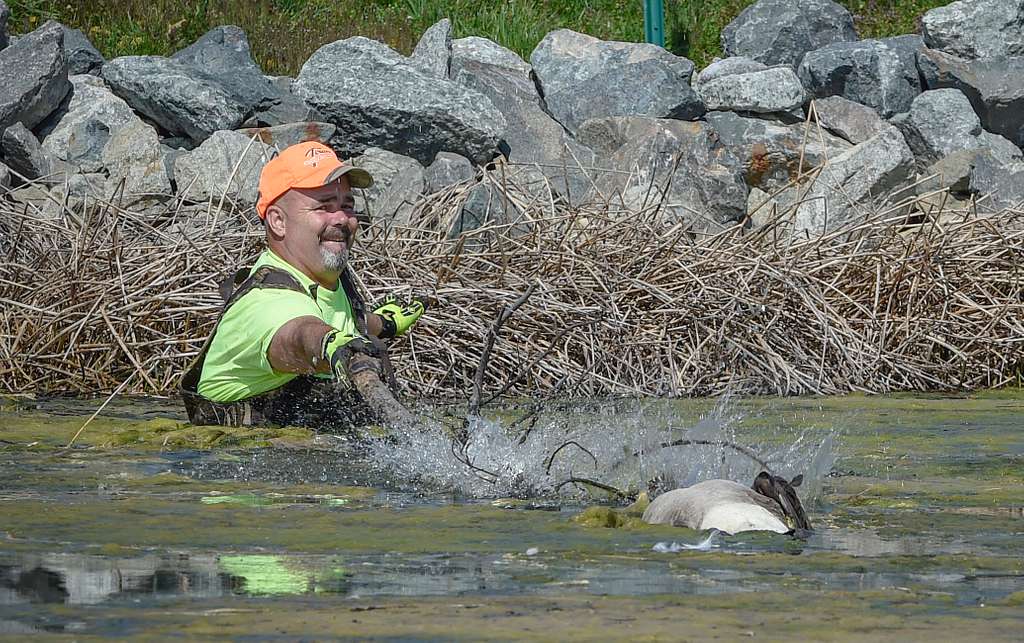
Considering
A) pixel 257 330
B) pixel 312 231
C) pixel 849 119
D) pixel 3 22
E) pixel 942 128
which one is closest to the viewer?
pixel 257 330

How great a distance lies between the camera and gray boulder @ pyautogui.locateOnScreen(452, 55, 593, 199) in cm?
1237

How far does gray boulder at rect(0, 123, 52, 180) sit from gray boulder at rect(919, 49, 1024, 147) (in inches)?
290

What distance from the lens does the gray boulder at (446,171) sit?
448 inches

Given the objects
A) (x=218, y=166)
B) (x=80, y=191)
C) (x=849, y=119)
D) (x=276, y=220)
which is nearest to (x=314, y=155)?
(x=276, y=220)

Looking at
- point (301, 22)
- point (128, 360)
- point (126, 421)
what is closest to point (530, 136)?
point (301, 22)

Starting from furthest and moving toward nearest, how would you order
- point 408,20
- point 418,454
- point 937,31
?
point 408,20, point 937,31, point 418,454

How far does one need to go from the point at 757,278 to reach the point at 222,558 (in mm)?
6030

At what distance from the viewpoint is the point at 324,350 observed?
5.46 metres

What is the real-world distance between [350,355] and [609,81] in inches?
330

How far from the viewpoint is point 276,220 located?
21.6ft

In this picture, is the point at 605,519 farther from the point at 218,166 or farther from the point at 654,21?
the point at 654,21

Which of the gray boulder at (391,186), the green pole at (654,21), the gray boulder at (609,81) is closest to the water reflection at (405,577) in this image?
the gray boulder at (391,186)

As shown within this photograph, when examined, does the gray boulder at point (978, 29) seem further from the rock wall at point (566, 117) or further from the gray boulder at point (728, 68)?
the gray boulder at point (728, 68)

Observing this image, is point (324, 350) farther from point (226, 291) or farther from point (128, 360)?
point (128, 360)
